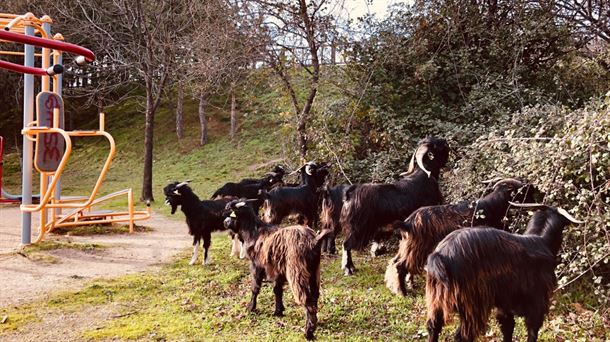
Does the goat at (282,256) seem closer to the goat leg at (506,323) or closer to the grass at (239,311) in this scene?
the grass at (239,311)

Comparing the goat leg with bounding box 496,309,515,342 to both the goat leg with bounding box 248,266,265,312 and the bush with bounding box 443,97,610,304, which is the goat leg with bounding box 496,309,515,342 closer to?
the bush with bounding box 443,97,610,304

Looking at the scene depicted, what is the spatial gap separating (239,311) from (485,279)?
109 inches

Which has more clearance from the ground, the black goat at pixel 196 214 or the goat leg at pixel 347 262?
the black goat at pixel 196 214

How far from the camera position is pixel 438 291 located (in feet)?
11.7

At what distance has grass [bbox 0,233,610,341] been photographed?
4.57 meters

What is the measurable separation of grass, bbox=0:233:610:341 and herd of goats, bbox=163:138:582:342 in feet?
0.85

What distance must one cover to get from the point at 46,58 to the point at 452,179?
24.6 feet

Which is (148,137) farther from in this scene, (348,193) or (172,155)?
(348,193)

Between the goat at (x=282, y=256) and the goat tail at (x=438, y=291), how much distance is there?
1248 millimetres

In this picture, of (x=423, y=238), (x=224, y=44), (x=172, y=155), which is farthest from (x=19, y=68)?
(x=172, y=155)

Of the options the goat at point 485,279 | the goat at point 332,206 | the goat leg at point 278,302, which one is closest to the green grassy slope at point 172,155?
the goat at point 332,206

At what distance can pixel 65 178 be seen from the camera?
858 inches

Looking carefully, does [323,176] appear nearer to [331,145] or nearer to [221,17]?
[331,145]

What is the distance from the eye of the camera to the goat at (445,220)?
16.7 ft
